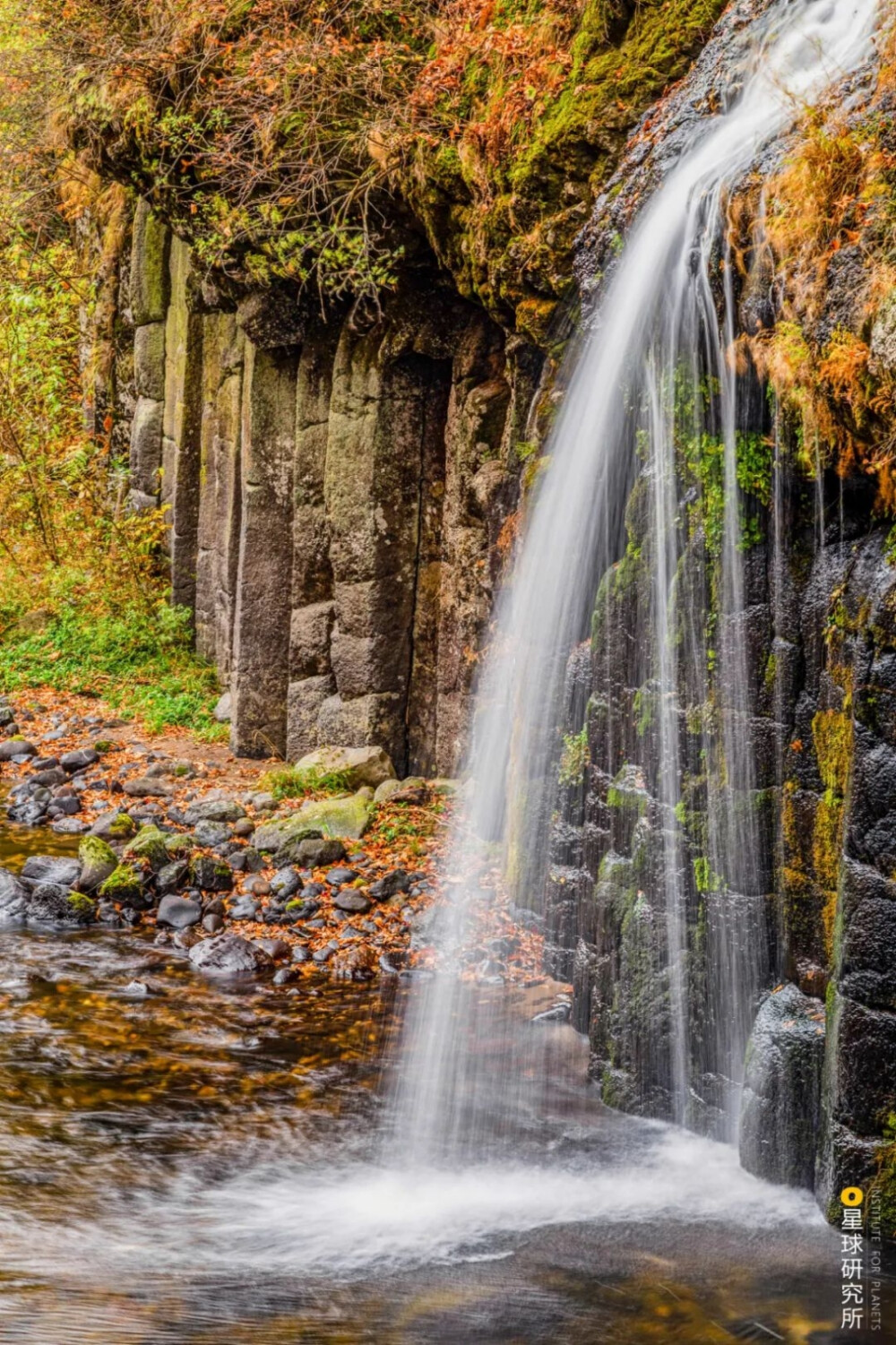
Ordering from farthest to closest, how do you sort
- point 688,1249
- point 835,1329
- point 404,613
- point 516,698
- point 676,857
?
1. point 404,613
2. point 516,698
3. point 676,857
4. point 688,1249
5. point 835,1329

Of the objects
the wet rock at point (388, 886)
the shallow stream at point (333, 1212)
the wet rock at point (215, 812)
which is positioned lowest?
the shallow stream at point (333, 1212)

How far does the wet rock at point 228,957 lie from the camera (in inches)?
324

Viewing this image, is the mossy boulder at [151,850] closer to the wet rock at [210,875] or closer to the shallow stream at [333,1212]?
the wet rock at [210,875]

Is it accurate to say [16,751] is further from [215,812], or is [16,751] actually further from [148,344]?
[148,344]

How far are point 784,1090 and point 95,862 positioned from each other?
232 inches

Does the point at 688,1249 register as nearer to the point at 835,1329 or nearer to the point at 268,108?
the point at 835,1329

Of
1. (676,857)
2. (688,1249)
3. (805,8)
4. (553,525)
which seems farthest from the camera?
(553,525)

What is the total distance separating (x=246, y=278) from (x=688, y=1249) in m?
9.35

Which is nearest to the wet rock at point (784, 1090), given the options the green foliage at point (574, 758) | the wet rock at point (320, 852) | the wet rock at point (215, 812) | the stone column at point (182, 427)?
the green foliage at point (574, 758)

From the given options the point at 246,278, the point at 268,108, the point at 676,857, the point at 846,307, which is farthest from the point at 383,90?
the point at 676,857

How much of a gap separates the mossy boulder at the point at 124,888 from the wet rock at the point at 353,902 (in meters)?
1.44

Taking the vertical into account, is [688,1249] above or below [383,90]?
below

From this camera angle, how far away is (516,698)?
863 centimetres

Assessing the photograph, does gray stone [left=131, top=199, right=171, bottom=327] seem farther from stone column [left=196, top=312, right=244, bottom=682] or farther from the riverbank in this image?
the riverbank
